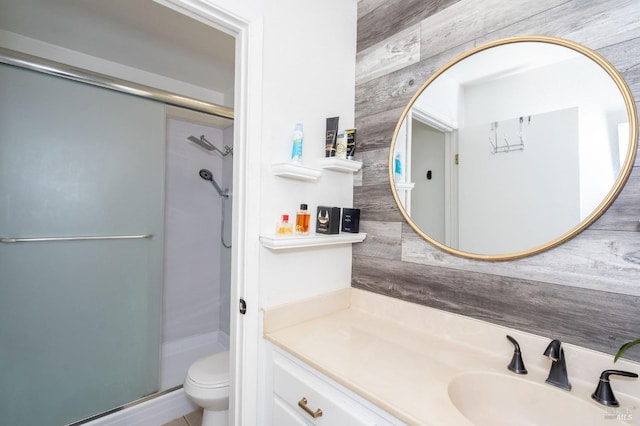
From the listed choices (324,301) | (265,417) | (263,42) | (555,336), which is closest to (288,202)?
(324,301)

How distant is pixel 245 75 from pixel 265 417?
1332 mm

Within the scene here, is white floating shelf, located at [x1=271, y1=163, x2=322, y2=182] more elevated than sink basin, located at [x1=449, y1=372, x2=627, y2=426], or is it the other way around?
white floating shelf, located at [x1=271, y1=163, x2=322, y2=182]

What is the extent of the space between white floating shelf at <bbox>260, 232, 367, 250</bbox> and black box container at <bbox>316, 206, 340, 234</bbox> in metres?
0.03

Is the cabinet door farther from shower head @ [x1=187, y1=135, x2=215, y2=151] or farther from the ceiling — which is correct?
shower head @ [x1=187, y1=135, x2=215, y2=151]

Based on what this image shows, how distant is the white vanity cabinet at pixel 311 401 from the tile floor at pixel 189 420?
3.73ft

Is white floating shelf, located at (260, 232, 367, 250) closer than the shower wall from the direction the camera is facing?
Yes

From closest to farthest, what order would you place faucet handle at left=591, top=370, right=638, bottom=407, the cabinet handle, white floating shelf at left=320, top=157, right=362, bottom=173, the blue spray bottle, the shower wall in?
faucet handle at left=591, top=370, right=638, bottom=407
the cabinet handle
the blue spray bottle
white floating shelf at left=320, top=157, right=362, bottom=173
the shower wall

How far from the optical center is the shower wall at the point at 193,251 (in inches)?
99.2

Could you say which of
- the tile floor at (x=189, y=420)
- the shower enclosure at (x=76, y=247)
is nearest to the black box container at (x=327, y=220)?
the shower enclosure at (x=76, y=247)

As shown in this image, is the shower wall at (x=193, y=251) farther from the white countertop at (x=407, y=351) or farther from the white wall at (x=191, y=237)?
the white countertop at (x=407, y=351)

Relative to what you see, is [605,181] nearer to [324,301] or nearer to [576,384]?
[576,384]

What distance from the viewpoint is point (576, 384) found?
801mm

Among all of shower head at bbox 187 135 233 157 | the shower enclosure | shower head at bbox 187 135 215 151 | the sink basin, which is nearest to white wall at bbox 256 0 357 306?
the sink basin

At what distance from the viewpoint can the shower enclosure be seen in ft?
4.83
